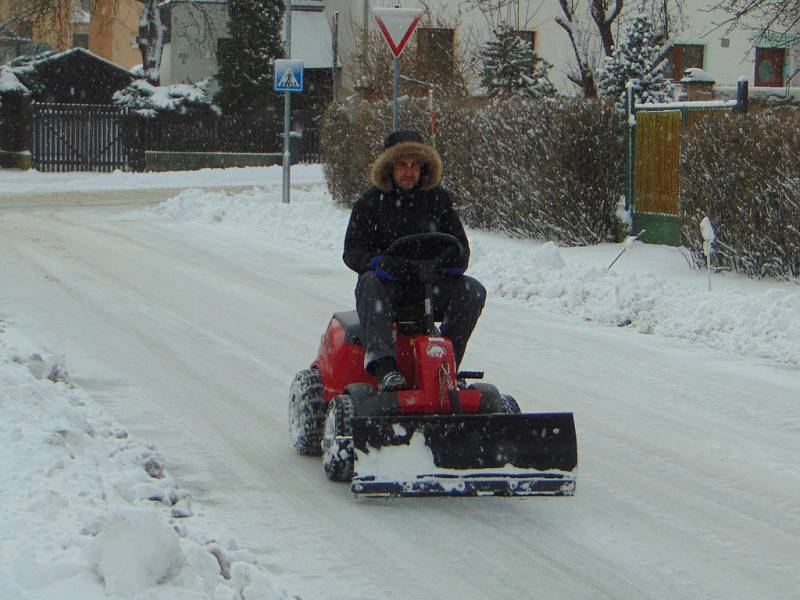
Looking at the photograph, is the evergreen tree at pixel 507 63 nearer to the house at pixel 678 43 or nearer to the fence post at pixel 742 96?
the house at pixel 678 43

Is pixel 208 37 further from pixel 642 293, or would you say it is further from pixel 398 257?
pixel 398 257

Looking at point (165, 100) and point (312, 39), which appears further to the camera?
point (312, 39)

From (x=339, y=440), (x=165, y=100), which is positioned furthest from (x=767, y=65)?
(x=339, y=440)

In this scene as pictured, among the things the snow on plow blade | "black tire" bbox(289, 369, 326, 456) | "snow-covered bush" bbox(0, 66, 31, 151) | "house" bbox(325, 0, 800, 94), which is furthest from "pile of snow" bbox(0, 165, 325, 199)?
the snow on plow blade

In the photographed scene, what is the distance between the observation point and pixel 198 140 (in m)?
41.9

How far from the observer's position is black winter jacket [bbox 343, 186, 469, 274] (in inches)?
277

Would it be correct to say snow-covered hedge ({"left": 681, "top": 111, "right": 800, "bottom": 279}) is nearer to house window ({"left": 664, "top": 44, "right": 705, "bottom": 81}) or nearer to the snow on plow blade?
the snow on plow blade

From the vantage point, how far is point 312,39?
159 ft

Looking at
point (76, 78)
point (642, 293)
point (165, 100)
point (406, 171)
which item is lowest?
point (642, 293)

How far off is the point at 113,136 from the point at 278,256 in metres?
25.0

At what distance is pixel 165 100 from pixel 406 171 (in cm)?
3623

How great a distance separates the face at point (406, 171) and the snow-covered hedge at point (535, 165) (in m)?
9.48

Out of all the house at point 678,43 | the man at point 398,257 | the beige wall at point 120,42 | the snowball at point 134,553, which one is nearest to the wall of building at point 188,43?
the house at point 678,43

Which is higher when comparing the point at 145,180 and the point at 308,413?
the point at 308,413
